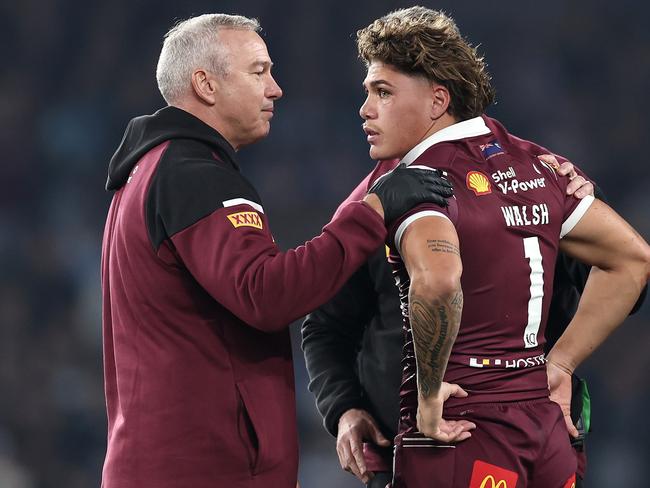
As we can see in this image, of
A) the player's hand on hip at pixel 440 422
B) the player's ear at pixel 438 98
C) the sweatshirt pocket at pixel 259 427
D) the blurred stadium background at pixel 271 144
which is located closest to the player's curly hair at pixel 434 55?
the player's ear at pixel 438 98

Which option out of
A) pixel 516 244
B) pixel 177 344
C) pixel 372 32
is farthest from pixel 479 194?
pixel 177 344

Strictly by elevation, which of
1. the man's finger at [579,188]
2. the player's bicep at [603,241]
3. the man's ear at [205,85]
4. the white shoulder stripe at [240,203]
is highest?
the man's ear at [205,85]

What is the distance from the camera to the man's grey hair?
227 cm

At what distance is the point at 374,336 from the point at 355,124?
2800mm

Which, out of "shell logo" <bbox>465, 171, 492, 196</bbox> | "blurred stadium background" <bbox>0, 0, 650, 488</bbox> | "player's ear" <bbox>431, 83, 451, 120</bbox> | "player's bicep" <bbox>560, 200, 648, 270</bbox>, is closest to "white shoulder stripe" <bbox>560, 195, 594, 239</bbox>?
"player's bicep" <bbox>560, 200, 648, 270</bbox>

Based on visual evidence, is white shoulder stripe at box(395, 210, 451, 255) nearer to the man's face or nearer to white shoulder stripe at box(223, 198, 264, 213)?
white shoulder stripe at box(223, 198, 264, 213)

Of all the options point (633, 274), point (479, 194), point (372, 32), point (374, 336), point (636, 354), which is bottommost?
point (636, 354)

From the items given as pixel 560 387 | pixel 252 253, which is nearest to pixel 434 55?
pixel 252 253

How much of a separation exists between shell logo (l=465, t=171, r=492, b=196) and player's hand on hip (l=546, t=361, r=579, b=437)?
20.6 inches

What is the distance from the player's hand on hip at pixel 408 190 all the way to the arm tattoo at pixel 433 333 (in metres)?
0.17

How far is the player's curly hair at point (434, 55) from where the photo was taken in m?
2.15

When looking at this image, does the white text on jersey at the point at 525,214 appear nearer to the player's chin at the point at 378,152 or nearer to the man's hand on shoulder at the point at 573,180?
the man's hand on shoulder at the point at 573,180

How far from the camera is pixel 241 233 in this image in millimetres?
1938

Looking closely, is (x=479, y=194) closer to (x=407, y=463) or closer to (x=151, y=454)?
(x=407, y=463)
